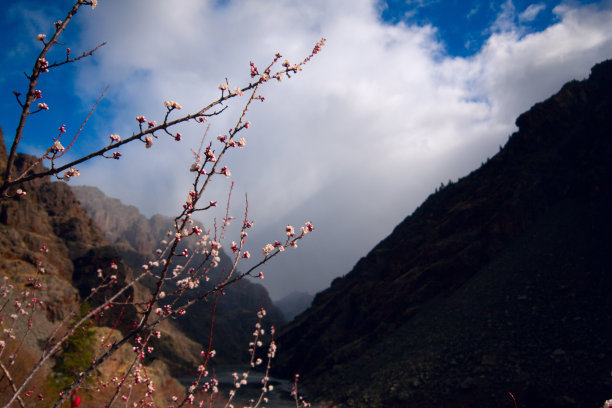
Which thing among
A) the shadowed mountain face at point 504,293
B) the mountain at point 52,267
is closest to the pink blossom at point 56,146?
the mountain at point 52,267

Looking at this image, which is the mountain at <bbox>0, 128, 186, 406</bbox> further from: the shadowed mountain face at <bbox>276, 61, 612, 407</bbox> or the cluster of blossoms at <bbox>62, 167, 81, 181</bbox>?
the shadowed mountain face at <bbox>276, 61, 612, 407</bbox>

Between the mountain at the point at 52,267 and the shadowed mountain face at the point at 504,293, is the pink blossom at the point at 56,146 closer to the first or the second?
the mountain at the point at 52,267

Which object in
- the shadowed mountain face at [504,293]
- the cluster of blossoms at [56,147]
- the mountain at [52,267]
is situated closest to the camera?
the cluster of blossoms at [56,147]

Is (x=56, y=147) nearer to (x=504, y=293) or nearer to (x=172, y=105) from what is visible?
(x=172, y=105)

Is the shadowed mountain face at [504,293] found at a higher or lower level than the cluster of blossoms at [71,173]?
lower

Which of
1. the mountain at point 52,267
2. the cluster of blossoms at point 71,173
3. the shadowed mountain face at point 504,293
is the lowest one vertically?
the shadowed mountain face at point 504,293

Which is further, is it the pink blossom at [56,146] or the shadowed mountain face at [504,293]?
the shadowed mountain face at [504,293]

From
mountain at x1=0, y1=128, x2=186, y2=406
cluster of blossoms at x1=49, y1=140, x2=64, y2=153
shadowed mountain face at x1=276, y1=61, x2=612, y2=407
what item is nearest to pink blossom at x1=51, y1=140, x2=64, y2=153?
cluster of blossoms at x1=49, y1=140, x2=64, y2=153

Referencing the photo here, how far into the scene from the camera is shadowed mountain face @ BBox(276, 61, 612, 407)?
2706 centimetres

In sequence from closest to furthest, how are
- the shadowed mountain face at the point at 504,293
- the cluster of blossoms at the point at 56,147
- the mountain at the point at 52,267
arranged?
the cluster of blossoms at the point at 56,147
the shadowed mountain face at the point at 504,293
the mountain at the point at 52,267

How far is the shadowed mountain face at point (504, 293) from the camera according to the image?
27062mm

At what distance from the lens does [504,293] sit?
128 ft

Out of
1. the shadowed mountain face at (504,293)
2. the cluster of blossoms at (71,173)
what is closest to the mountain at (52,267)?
the cluster of blossoms at (71,173)

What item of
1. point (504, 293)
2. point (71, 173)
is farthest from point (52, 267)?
point (504, 293)
